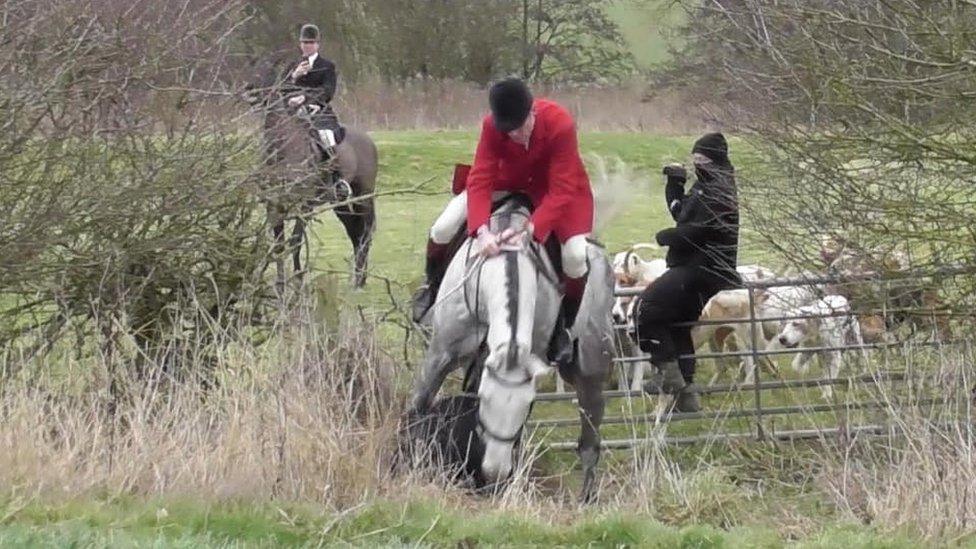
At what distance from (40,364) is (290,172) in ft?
6.52

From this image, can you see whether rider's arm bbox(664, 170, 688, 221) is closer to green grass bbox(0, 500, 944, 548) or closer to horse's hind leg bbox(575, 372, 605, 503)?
horse's hind leg bbox(575, 372, 605, 503)

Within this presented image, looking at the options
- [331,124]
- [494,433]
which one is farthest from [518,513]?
[331,124]

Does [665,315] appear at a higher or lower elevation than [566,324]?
lower

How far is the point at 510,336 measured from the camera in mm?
7418

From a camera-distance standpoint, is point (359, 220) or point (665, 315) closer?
point (665, 315)

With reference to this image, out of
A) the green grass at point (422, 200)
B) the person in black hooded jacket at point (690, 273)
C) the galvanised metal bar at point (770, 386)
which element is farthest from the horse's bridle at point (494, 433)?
the person in black hooded jacket at point (690, 273)

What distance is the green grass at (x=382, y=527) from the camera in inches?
249

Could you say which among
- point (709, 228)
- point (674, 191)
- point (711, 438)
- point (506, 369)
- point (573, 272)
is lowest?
point (711, 438)

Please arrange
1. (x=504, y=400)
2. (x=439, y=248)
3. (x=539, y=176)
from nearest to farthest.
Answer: (x=504, y=400) < (x=539, y=176) < (x=439, y=248)

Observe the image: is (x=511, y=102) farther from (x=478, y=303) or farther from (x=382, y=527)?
(x=382, y=527)

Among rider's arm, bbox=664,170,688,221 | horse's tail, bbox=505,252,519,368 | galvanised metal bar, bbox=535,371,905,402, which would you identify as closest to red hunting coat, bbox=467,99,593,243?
horse's tail, bbox=505,252,519,368

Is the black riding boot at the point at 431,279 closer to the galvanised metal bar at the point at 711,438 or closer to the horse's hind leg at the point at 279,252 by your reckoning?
the horse's hind leg at the point at 279,252

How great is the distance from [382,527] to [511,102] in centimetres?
260

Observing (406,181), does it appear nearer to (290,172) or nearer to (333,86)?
(333,86)
